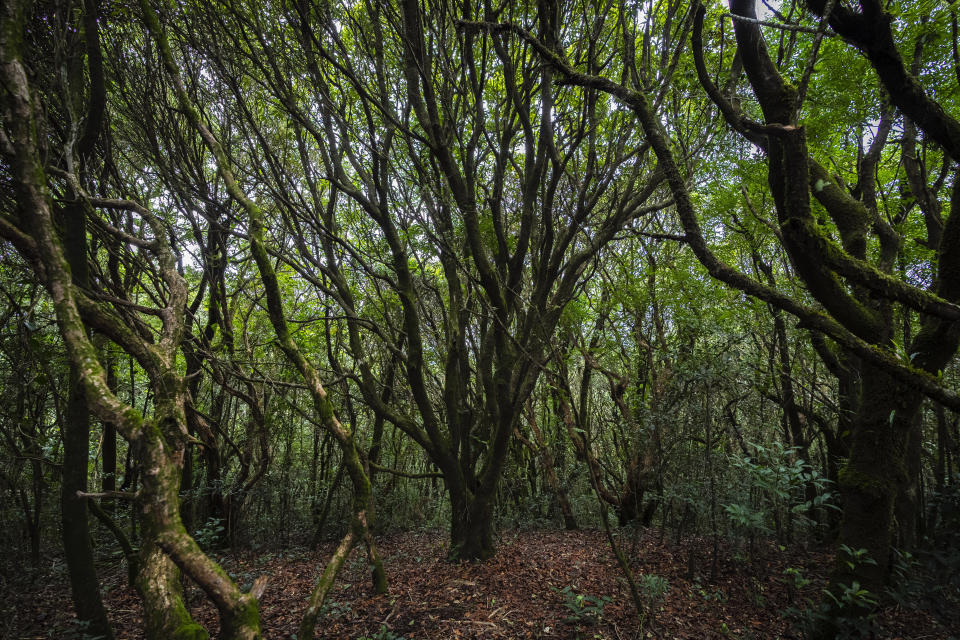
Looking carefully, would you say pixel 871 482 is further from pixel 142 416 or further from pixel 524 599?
pixel 142 416

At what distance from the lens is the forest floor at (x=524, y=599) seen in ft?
13.3

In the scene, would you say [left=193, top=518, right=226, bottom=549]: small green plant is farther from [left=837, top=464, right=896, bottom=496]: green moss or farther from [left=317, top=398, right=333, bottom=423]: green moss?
[left=837, top=464, right=896, bottom=496]: green moss

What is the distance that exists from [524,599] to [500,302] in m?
3.51

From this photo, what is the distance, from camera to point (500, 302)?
5484 millimetres

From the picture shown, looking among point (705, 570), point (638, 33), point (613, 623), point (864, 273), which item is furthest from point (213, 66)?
point (705, 570)

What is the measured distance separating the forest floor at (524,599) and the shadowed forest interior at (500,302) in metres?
0.05

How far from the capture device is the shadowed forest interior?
2.62 m

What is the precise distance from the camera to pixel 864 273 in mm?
2463

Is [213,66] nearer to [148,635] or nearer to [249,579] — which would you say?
[148,635]

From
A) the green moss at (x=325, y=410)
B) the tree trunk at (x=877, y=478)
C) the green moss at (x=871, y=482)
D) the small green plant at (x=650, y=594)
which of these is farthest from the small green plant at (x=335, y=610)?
the green moss at (x=871, y=482)

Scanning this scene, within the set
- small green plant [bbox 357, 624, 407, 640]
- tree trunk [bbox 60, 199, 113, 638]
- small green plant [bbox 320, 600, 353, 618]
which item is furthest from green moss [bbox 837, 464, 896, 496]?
tree trunk [bbox 60, 199, 113, 638]

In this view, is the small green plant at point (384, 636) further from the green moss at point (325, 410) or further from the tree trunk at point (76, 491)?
the tree trunk at point (76, 491)

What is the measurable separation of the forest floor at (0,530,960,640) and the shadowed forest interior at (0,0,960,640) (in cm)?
5

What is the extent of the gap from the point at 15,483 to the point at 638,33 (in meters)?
11.2
